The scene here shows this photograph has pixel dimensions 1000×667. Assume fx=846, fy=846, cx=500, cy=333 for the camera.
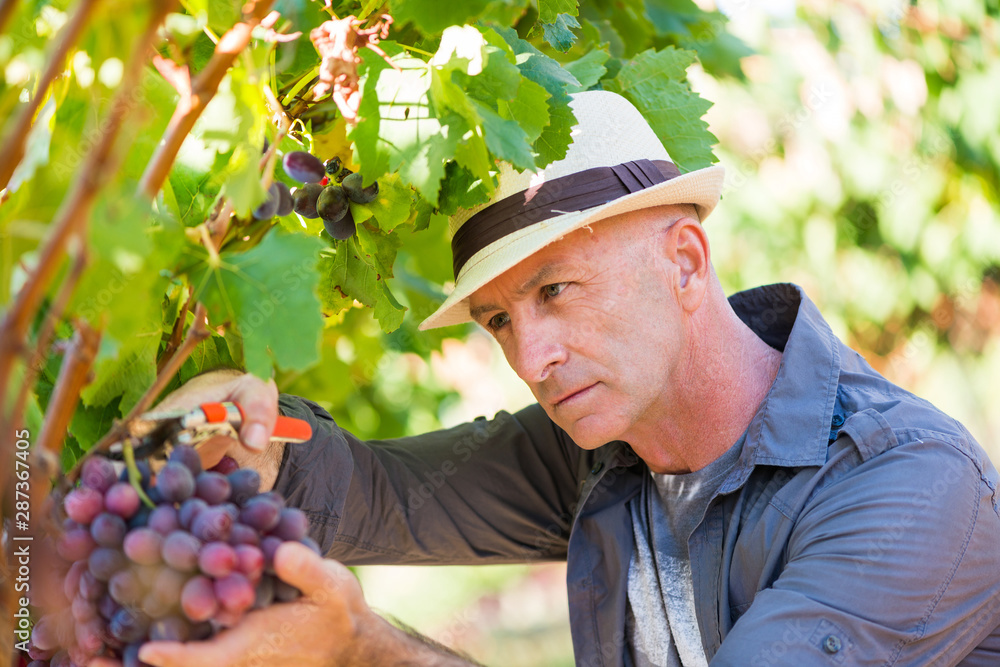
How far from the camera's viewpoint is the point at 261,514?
2.64 feet

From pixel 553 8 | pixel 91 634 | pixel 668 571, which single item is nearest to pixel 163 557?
pixel 91 634

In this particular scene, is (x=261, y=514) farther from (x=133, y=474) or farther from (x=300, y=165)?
(x=300, y=165)

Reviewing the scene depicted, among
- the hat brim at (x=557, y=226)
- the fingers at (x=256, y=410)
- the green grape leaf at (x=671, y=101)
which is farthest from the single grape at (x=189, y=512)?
the green grape leaf at (x=671, y=101)

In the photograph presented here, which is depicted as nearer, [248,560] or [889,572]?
[248,560]

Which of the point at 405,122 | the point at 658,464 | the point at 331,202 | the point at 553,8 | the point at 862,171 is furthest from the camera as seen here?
the point at 862,171

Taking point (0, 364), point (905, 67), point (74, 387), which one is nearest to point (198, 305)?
point (74, 387)

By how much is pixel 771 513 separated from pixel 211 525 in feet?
3.45

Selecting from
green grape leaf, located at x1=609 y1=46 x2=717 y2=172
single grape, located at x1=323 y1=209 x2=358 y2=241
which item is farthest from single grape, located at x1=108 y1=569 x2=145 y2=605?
green grape leaf, located at x1=609 y1=46 x2=717 y2=172

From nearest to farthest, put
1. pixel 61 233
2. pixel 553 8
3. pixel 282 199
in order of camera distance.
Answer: pixel 61 233 < pixel 282 199 < pixel 553 8

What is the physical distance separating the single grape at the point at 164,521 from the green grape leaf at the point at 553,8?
0.91 meters

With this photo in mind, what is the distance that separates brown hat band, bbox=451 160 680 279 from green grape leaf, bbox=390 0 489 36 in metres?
0.45

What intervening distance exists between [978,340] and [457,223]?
4624mm

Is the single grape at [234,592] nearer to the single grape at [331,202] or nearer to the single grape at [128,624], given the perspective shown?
the single grape at [128,624]

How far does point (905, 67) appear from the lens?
4227 mm
